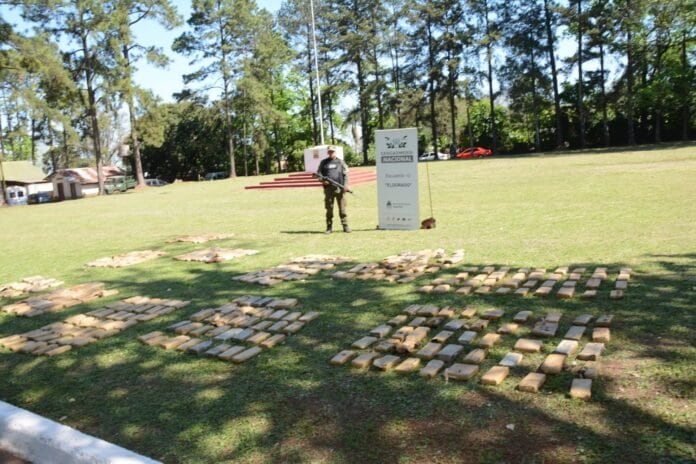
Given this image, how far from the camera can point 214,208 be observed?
730 inches

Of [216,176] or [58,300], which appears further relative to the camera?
[216,176]

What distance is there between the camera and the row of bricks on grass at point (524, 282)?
17.3 feet

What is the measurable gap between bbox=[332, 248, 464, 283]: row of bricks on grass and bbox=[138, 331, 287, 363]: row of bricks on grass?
2.15 m

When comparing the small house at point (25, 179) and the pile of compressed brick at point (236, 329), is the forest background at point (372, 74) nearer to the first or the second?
the small house at point (25, 179)

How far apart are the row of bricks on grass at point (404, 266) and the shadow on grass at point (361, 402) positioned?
59.7 inches

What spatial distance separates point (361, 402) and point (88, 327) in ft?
11.2

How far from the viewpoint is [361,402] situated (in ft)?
11.0

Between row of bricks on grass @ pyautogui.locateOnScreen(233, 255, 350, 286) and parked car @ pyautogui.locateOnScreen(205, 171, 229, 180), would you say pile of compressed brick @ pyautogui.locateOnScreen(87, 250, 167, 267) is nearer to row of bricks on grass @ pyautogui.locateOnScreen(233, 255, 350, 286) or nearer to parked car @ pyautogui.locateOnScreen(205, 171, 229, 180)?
row of bricks on grass @ pyautogui.locateOnScreen(233, 255, 350, 286)

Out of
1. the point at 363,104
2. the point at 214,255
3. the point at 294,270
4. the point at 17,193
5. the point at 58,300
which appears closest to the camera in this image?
the point at 58,300

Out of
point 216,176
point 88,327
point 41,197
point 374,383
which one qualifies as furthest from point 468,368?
point 41,197

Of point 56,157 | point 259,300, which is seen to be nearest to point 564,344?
point 259,300

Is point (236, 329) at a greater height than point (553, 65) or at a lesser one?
lesser

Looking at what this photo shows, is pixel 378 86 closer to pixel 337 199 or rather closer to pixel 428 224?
pixel 337 199

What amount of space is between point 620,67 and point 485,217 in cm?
3491
